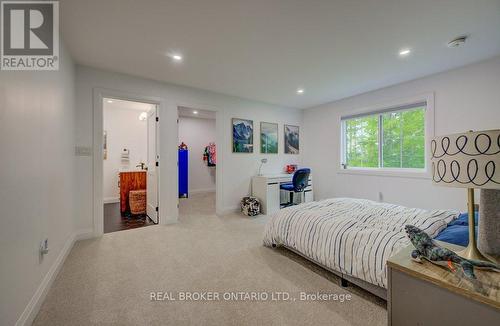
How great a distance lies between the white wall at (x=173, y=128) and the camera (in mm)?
2807

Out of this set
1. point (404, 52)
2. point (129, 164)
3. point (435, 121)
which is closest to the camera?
point (404, 52)

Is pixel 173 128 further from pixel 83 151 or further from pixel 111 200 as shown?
pixel 111 200

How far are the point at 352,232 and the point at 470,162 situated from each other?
39.5 inches

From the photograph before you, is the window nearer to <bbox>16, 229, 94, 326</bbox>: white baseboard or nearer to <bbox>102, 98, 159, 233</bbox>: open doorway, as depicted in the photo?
<bbox>102, 98, 159, 233</bbox>: open doorway

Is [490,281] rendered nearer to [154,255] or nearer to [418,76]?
[154,255]

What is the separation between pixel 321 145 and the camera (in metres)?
4.89

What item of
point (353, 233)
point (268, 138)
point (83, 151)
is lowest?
point (353, 233)

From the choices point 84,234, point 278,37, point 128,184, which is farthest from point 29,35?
point 128,184

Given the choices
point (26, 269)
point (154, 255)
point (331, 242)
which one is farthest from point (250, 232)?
point (26, 269)

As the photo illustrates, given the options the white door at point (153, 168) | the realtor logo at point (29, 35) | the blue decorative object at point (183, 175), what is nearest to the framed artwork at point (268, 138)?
the white door at point (153, 168)

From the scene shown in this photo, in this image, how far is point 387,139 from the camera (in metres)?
3.88

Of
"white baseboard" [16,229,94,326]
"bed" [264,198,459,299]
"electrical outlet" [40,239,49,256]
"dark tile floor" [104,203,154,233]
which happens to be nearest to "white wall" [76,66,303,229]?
"dark tile floor" [104,203,154,233]

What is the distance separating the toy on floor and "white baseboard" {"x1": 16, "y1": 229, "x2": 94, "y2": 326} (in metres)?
2.36

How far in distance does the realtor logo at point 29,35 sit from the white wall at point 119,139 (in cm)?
322
